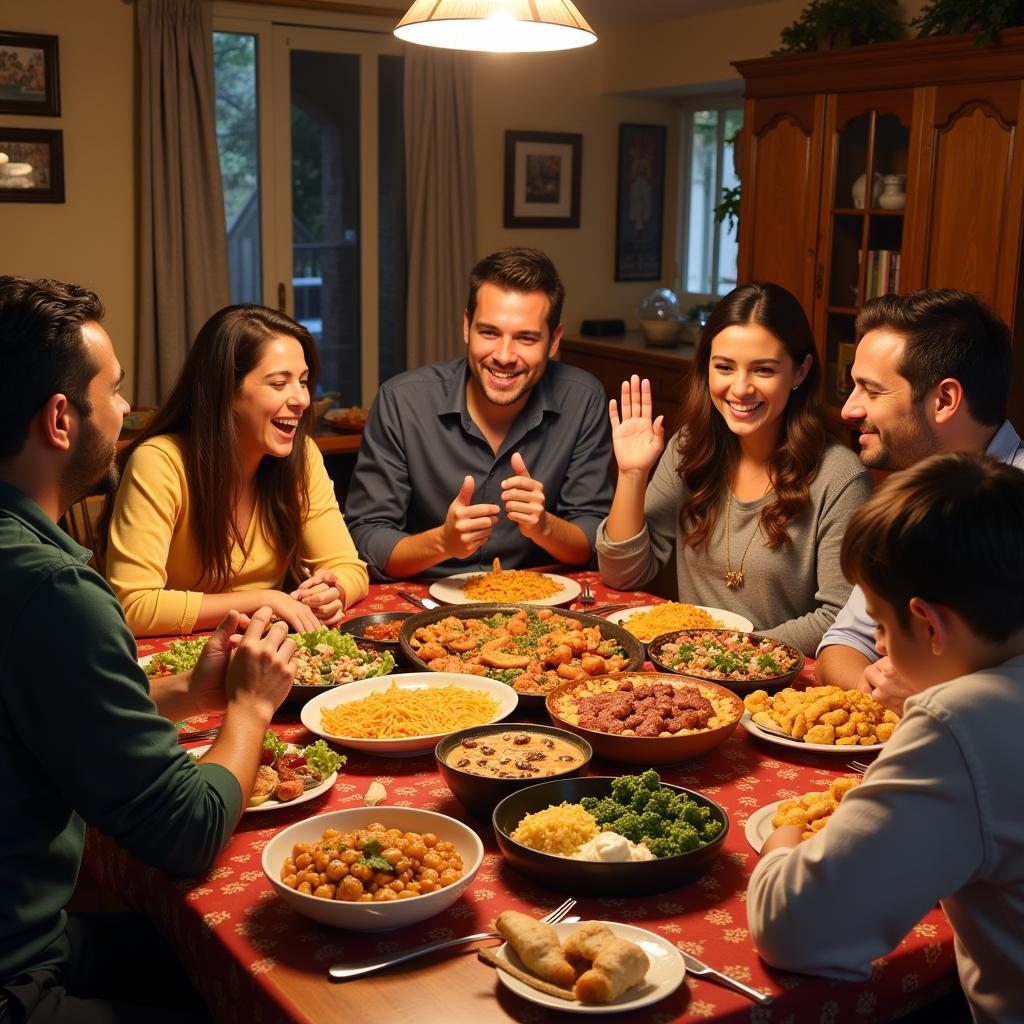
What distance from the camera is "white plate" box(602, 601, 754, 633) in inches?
95.8

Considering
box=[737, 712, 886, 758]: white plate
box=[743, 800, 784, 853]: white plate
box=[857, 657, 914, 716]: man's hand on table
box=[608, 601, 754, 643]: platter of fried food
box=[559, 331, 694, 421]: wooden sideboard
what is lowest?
box=[743, 800, 784, 853]: white plate

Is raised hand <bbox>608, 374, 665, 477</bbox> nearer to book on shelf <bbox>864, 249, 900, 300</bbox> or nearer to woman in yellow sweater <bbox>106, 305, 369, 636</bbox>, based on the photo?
woman in yellow sweater <bbox>106, 305, 369, 636</bbox>

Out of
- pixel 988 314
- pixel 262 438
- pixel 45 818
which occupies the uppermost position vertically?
pixel 988 314

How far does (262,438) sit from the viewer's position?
2738 mm

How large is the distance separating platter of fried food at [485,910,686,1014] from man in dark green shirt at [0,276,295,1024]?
45cm

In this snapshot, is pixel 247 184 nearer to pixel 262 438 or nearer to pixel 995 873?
pixel 262 438

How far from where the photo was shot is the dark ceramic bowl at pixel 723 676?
2072 mm

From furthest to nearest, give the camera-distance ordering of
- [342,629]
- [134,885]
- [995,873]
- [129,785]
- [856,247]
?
[856,247] < [342,629] < [134,885] < [129,785] < [995,873]

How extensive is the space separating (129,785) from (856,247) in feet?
13.9

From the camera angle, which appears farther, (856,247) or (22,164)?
(22,164)

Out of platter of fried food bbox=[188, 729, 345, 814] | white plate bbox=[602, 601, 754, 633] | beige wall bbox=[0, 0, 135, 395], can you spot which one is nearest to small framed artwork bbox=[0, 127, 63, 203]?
beige wall bbox=[0, 0, 135, 395]

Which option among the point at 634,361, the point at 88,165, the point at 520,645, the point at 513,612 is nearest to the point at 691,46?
the point at 634,361

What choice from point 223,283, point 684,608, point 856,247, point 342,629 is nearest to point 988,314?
point 684,608

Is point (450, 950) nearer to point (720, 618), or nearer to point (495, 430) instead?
point (720, 618)
